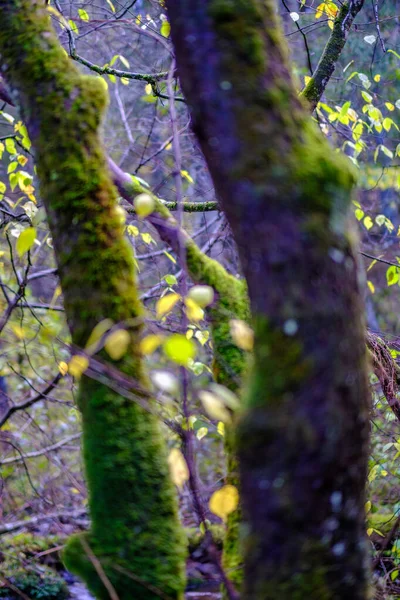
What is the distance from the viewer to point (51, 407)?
23.3 feet

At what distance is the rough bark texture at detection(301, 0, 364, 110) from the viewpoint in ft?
9.57

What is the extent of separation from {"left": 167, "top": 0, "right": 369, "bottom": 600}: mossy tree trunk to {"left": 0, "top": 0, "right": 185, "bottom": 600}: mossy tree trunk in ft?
1.54

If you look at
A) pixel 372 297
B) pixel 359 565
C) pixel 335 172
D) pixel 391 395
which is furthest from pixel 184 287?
pixel 372 297

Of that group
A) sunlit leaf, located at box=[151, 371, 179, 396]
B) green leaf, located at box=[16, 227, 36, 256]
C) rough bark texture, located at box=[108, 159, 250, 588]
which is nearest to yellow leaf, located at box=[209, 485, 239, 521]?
sunlit leaf, located at box=[151, 371, 179, 396]

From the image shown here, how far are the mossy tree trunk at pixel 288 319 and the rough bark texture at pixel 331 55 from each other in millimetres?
1731

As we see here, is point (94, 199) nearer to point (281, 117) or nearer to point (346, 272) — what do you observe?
point (281, 117)

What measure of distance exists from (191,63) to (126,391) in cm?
88

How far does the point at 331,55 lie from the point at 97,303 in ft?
6.76

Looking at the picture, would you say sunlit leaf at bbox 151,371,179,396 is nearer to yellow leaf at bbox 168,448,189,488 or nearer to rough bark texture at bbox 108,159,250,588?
yellow leaf at bbox 168,448,189,488

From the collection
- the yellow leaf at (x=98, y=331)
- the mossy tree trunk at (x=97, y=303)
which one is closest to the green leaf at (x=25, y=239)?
the mossy tree trunk at (x=97, y=303)

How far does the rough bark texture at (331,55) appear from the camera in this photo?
2918 mm

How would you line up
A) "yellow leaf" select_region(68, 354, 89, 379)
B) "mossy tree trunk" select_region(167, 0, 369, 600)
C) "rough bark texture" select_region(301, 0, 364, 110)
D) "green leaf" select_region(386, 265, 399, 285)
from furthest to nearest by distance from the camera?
"green leaf" select_region(386, 265, 399, 285) → "rough bark texture" select_region(301, 0, 364, 110) → "yellow leaf" select_region(68, 354, 89, 379) → "mossy tree trunk" select_region(167, 0, 369, 600)

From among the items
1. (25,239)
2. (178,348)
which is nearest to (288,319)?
(178,348)

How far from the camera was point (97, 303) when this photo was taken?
1680mm
